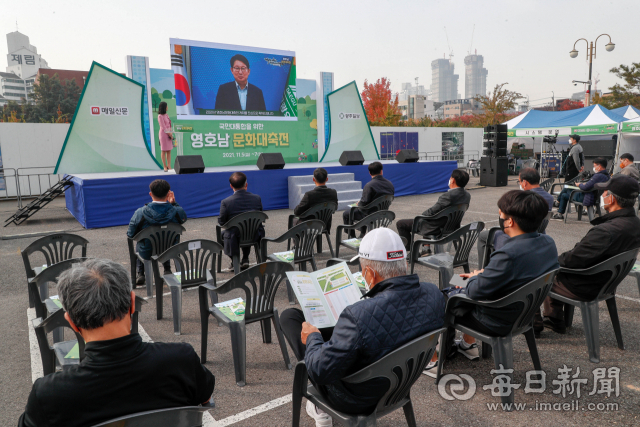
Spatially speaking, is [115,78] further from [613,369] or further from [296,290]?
[613,369]

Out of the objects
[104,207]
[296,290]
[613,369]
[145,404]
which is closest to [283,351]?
[296,290]

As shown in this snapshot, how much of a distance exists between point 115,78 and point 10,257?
229 inches

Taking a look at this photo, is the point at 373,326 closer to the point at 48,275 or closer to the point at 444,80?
the point at 48,275

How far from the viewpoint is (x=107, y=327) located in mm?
1316

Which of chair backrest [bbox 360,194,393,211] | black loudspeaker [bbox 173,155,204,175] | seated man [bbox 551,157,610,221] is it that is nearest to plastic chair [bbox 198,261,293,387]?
chair backrest [bbox 360,194,393,211]

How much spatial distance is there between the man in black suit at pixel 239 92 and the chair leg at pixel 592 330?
1082cm

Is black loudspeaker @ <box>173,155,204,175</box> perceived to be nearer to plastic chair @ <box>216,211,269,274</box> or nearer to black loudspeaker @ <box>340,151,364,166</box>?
black loudspeaker @ <box>340,151,364,166</box>

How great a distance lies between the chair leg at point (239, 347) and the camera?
8.63 feet

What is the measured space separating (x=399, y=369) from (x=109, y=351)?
1094 mm

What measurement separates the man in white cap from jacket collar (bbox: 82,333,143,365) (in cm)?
73

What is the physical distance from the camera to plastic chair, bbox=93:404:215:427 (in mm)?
1222

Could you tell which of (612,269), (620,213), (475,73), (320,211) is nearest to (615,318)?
(612,269)

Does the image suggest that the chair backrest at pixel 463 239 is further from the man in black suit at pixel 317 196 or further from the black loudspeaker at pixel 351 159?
the black loudspeaker at pixel 351 159

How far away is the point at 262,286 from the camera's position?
2688 mm
